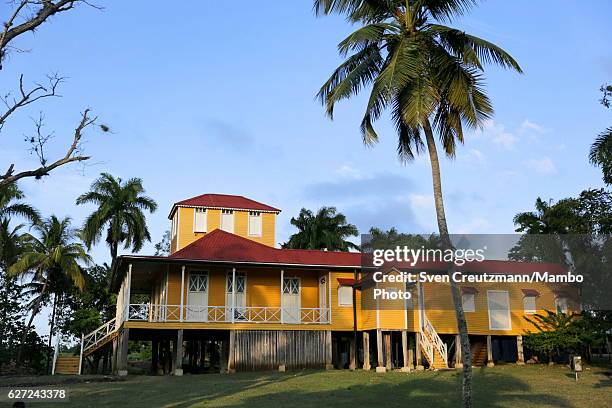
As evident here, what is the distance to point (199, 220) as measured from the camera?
113ft

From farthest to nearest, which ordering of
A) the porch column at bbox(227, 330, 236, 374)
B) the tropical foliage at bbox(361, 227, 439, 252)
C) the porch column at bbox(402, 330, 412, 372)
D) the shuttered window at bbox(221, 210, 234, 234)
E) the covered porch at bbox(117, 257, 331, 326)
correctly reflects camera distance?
the tropical foliage at bbox(361, 227, 439, 252)
the shuttered window at bbox(221, 210, 234, 234)
the covered porch at bbox(117, 257, 331, 326)
the porch column at bbox(402, 330, 412, 372)
the porch column at bbox(227, 330, 236, 374)

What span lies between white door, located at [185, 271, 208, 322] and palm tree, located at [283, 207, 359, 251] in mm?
24905

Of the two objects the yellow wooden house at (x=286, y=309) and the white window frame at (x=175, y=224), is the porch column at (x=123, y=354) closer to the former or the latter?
the yellow wooden house at (x=286, y=309)

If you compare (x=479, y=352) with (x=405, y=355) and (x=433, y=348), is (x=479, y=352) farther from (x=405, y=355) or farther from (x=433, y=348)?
(x=405, y=355)

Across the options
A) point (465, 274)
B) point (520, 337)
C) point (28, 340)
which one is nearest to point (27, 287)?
point (28, 340)

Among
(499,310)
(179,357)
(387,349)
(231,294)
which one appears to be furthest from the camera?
(499,310)

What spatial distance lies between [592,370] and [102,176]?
3149 cm

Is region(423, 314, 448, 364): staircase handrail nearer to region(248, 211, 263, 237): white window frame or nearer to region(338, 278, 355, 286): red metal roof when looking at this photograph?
region(338, 278, 355, 286): red metal roof

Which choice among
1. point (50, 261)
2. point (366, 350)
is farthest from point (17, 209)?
point (366, 350)

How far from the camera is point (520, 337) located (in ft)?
106

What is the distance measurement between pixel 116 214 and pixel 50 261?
503 centimetres

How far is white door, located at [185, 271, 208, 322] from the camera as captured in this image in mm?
28328

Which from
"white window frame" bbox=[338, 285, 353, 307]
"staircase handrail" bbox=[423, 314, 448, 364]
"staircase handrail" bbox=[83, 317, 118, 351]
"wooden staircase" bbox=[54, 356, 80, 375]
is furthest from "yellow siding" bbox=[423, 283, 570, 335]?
"wooden staircase" bbox=[54, 356, 80, 375]

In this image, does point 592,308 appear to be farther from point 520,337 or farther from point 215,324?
point 215,324
